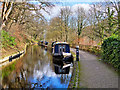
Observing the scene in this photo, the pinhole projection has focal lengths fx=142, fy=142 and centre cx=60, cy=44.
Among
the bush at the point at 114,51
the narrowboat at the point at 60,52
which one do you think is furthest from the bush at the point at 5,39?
the bush at the point at 114,51

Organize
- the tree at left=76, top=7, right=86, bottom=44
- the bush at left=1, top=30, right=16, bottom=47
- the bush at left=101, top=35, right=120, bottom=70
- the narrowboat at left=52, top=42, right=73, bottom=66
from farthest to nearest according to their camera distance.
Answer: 1. the tree at left=76, top=7, right=86, bottom=44
2. the bush at left=1, top=30, right=16, bottom=47
3. the narrowboat at left=52, top=42, right=73, bottom=66
4. the bush at left=101, top=35, right=120, bottom=70

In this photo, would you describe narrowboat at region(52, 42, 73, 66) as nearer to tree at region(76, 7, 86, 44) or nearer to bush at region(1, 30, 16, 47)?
bush at region(1, 30, 16, 47)

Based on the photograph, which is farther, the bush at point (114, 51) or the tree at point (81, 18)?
the tree at point (81, 18)

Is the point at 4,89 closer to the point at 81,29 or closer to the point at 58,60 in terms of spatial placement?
the point at 58,60

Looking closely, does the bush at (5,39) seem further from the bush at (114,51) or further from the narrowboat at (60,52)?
the bush at (114,51)

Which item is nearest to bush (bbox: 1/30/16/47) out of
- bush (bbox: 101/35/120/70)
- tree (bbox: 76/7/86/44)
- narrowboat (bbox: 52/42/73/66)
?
narrowboat (bbox: 52/42/73/66)

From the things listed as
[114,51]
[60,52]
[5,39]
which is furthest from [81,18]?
[114,51]

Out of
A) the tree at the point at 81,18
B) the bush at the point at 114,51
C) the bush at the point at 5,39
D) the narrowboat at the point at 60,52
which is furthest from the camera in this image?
the tree at the point at 81,18

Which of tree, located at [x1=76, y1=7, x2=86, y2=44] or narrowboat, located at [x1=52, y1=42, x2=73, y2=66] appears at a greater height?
tree, located at [x1=76, y1=7, x2=86, y2=44]

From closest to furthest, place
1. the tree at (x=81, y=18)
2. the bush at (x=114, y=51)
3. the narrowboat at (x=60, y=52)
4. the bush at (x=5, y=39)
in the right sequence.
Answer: the bush at (x=114, y=51) < the narrowboat at (x=60, y=52) < the bush at (x=5, y=39) < the tree at (x=81, y=18)

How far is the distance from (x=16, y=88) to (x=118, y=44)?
685 centimetres

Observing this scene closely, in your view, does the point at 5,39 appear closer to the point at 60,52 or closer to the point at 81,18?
the point at 60,52

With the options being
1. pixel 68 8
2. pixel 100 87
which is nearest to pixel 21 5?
pixel 100 87

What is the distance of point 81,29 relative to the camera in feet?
149
